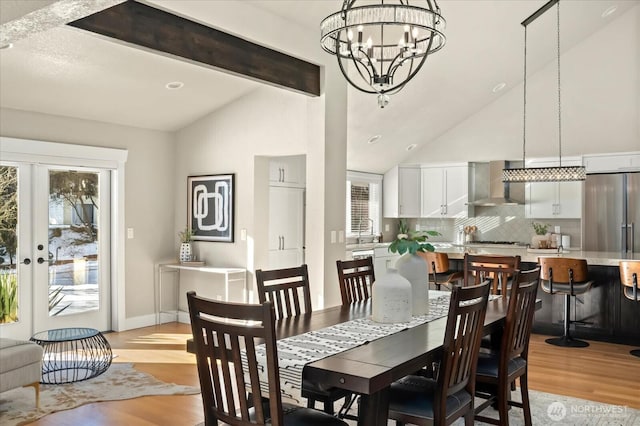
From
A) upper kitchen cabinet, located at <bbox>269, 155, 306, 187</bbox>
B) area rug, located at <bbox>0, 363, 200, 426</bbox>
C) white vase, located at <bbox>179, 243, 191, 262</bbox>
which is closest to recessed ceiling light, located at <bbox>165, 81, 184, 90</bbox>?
upper kitchen cabinet, located at <bbox>269, 155, 306, 187</bbox>

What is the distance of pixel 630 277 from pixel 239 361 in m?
4.47

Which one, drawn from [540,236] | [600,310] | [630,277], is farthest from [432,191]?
[630,277]

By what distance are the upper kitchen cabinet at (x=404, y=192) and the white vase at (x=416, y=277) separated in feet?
19.4

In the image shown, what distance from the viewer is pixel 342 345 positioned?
8.57 feet

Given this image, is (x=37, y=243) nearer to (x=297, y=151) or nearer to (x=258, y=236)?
(x=258, y=236)

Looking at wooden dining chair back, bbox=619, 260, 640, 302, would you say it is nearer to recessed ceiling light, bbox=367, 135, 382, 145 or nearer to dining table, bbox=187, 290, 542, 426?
dining table, bbox=187, 290, 542, 426

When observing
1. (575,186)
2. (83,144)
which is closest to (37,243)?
(83,144)

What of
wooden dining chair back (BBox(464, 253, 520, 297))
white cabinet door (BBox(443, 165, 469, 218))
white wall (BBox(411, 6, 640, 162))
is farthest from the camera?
white cabinet door (BBox(443, 165, 469, 218))

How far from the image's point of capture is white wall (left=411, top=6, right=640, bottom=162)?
25.4 feet

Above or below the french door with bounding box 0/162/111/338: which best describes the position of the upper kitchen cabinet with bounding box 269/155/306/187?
above

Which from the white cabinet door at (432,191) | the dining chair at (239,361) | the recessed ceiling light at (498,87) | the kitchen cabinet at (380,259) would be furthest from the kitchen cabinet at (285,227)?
the dining chair at (239,361)

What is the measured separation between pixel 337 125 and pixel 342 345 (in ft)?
10.8

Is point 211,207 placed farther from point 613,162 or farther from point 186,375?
point 613,162

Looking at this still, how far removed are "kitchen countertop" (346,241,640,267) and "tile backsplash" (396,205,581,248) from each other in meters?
0.26
